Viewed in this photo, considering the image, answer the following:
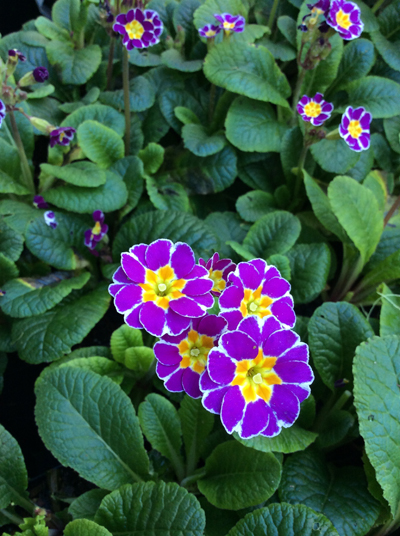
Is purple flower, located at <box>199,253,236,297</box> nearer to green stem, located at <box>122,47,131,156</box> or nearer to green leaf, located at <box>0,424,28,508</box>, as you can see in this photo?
green leaf, located at <box>0,424,28,508</box>

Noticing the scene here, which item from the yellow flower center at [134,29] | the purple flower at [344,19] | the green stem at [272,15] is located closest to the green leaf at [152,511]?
the yellow flower center at [134,29]

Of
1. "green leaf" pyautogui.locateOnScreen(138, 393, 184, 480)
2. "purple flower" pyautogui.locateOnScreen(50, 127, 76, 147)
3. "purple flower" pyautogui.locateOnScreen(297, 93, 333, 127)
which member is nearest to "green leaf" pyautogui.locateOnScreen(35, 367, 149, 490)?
"green leaf" pyautogui.locateOnScreen(138, 393, 184, 480)

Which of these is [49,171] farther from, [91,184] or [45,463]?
[45,463]

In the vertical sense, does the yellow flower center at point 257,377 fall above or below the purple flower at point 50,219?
above

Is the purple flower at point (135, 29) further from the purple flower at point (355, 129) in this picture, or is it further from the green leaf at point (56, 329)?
the green leaf at point (56, 329)

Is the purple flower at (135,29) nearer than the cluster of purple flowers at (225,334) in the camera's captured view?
No

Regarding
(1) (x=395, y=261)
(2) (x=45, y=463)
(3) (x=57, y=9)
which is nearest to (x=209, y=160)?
(1) (x=395, y=261)
